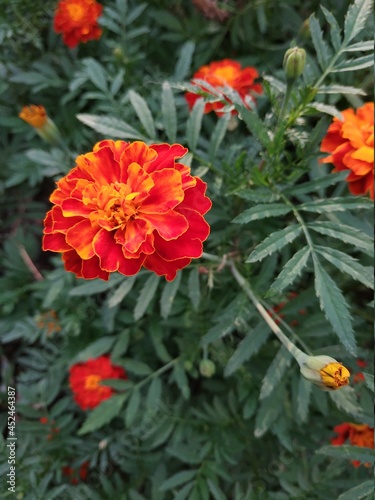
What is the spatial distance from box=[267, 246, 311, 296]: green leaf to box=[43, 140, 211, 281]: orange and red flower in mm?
130

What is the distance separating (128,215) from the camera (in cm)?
68

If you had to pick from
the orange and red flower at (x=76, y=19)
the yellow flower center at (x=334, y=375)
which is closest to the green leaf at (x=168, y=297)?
the yellow flower center at (x=334, y=375)

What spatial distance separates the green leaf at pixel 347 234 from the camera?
779 mm

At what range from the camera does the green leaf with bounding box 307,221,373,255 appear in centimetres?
78

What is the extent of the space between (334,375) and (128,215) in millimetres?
334

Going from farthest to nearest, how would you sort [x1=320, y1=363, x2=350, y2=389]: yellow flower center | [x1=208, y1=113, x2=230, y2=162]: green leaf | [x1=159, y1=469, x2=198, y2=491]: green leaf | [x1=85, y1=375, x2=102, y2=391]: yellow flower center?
[x1=85, y1=375, x2=102, y2=391]: yellow flower center, [x1=159, y1=469, x2=198, y2=491]: green leaf, [x1=208, y1=113, x2=230, y2=162]: green leaf, [x1=320, y1=363, x2=350, y2=389]: yellow flower center

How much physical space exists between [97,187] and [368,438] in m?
0.70

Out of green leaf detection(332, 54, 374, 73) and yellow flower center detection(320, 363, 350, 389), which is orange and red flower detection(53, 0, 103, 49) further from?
yellow flower center detection(320, 363, 350, 389)

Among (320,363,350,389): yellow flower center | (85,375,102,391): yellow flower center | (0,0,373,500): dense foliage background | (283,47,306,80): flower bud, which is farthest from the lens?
(85,375,102,391): yellow flower center

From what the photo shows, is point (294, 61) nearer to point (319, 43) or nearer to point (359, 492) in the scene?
point (319, 43)

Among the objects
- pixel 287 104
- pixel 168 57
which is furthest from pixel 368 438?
pixel 168 57

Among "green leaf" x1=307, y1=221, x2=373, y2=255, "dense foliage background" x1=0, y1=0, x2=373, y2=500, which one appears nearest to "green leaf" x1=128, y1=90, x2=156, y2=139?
"dense foliage background" x1=0, y1=0, x2=373, y2=500

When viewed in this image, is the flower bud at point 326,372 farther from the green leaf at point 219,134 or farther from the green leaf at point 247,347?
the green leaf at point 219,134

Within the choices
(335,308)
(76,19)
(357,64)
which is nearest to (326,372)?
(335,308)
